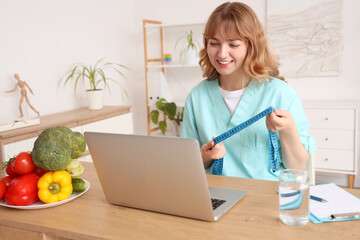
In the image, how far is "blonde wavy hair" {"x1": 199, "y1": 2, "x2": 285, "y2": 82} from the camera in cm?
155

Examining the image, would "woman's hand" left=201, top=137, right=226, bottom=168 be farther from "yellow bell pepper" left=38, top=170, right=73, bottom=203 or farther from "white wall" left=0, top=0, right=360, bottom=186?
"white wall" left=0, top=0, right=360, bottom=186

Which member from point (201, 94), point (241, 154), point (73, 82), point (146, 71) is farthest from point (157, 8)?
point (241, 154)

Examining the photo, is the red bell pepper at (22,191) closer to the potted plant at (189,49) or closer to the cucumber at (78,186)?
the cucumber at (78,186)

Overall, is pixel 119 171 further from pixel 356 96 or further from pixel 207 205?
pixel 356 96

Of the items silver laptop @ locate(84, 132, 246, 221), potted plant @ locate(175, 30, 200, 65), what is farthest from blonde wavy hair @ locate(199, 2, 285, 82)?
potted plant @ locate(175, 30, 200, 65)

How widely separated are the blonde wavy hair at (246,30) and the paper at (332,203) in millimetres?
594

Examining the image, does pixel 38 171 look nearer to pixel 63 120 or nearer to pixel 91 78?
pixel 63 120

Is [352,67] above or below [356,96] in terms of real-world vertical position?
above

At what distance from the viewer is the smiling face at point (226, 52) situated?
1.57 m

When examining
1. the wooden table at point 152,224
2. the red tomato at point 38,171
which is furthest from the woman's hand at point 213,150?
the red tomato at point 38,171

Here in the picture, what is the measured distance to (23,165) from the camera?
1.23m

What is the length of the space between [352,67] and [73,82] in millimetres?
2566

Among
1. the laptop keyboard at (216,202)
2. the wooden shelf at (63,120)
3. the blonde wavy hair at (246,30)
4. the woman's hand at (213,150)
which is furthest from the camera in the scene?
the wooden shelf at (63,120)

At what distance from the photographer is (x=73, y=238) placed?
3.50 ft
